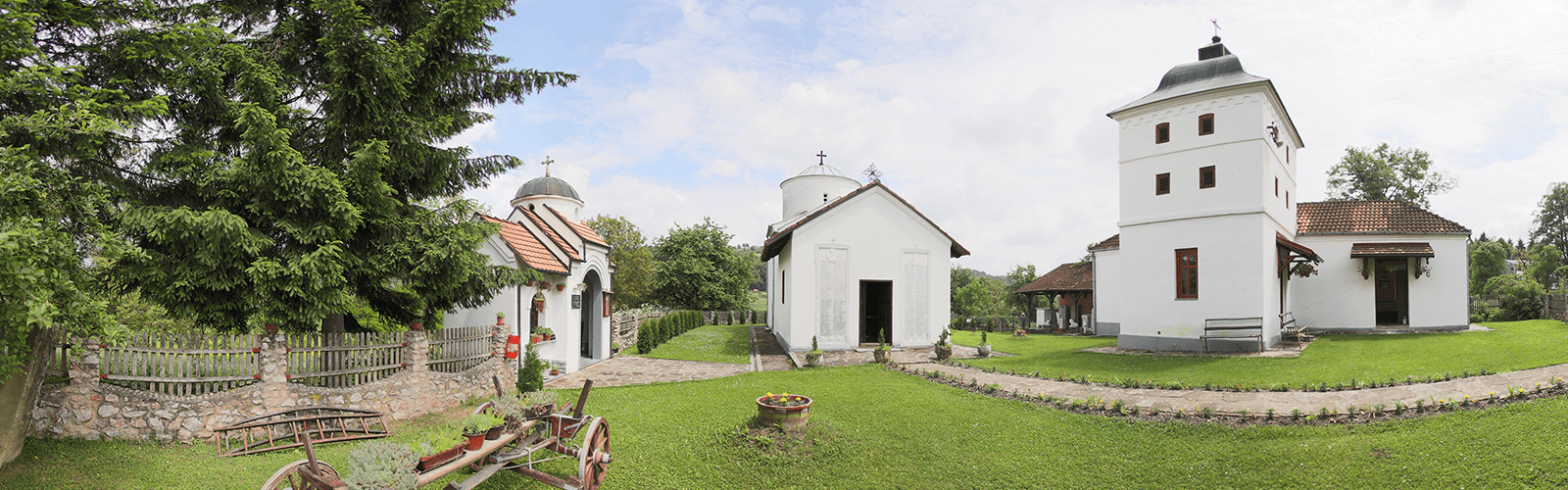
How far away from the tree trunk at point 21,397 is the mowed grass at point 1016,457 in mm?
208

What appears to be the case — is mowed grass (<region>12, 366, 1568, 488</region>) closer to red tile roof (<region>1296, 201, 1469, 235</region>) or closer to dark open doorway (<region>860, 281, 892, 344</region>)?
dark open doorway (<region>860, 281, 892, 344</region>)

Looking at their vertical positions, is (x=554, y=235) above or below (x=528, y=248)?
above

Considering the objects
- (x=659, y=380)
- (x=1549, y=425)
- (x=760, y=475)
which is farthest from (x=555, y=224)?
(x=1549, y=425)

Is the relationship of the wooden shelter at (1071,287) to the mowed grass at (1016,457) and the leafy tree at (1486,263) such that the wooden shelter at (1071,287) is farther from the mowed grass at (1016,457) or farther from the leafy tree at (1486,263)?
the leafy tree at (1486,263)

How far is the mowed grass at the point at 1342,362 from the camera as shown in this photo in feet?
36.0

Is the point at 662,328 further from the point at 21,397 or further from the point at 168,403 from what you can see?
the point at 21,397

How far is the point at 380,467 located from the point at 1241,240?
1762 centimetres

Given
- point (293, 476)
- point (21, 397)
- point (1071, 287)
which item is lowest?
Answer: point (293, 476)

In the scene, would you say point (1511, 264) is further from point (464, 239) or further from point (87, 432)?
point (87, 432)

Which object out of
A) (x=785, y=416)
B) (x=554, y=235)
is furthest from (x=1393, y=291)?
(x=554, y=235)

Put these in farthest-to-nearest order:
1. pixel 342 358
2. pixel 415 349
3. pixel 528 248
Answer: pixel 528 248 < pixel 415 349 < pixel 342 358

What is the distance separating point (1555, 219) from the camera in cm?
4153

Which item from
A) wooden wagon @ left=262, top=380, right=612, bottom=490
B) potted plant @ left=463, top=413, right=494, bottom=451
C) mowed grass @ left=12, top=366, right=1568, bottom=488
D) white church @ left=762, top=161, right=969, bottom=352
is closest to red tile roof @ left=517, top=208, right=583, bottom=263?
white church @ left=762, top=161, right=969, bottom=352

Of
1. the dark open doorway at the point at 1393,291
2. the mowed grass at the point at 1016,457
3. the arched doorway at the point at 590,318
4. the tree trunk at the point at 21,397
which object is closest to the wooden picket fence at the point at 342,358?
the mowed grass at the point at 1016,457
